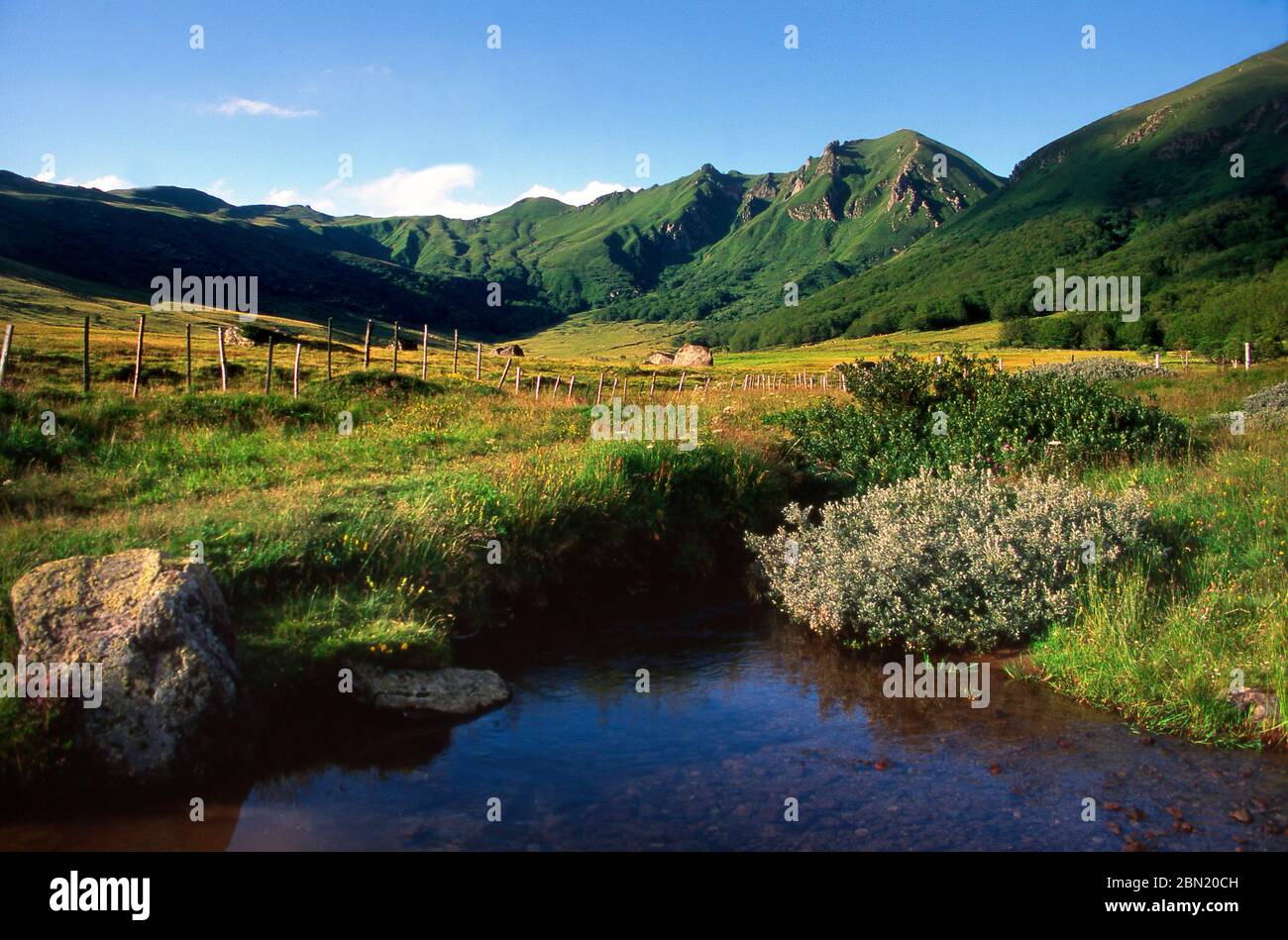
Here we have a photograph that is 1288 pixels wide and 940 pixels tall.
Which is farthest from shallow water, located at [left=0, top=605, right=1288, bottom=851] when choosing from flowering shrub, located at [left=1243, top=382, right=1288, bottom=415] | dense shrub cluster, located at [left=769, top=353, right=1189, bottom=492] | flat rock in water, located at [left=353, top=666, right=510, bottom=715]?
flowering shrub, located at [left=1243, top=382, right=1288, bottom=415]

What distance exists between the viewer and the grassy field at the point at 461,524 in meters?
10.3

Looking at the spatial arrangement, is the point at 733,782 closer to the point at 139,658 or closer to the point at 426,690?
the point at 426,690

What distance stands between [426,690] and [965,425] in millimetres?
14459

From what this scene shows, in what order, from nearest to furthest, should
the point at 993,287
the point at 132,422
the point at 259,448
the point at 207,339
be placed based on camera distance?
the point at 259,448
the point at 132,422
the point at 207,339
the point at 993,287

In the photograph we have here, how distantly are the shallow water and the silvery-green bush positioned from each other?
94 centimetres

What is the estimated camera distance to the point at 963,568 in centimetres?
1270

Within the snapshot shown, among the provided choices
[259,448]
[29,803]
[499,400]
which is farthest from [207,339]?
[29,803]

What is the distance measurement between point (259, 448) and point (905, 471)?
1345cm

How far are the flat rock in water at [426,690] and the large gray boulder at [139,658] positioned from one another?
1.58 meters

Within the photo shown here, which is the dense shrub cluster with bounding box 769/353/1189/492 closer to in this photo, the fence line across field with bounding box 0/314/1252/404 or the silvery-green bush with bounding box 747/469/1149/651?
the fence line across field with bounding box 0/314/1252/404

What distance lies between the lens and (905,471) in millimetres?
19469

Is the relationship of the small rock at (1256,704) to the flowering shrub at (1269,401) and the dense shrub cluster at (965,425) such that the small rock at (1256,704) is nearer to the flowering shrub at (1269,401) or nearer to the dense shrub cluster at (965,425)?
the dense shrub cluster at (965,425)

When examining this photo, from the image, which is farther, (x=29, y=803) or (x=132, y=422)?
(x=132, y=422)
